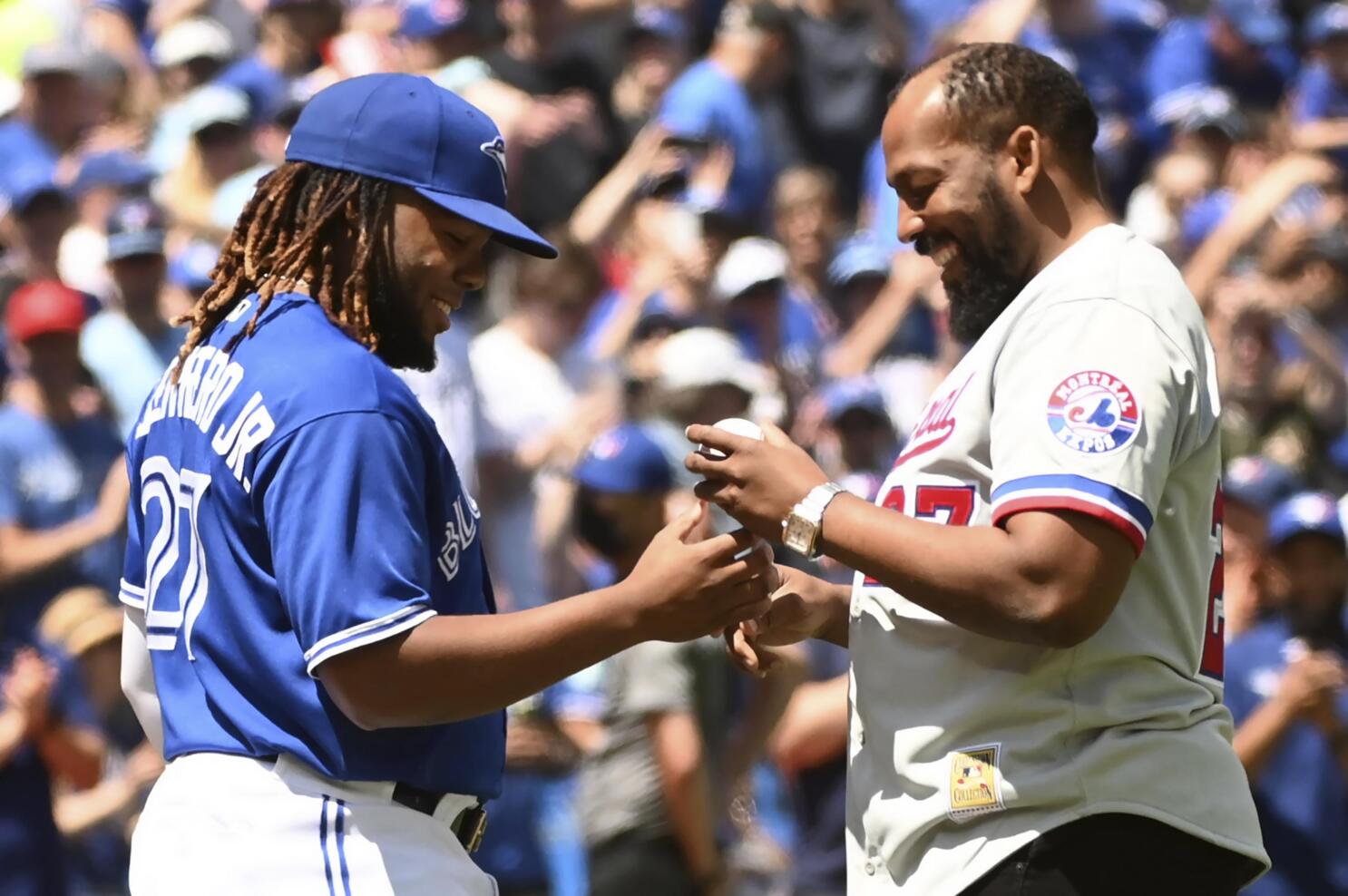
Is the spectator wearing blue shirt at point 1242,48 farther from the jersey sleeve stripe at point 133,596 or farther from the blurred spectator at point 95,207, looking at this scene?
the jersey sleeve stripe at point 133,596

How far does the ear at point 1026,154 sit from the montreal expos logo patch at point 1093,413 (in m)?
0.45

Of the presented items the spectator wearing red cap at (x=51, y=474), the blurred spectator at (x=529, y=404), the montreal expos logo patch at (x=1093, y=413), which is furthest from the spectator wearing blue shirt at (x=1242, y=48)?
the montreal expos logo patch at (x=1093, y=413)

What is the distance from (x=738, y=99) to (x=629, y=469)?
4640mm

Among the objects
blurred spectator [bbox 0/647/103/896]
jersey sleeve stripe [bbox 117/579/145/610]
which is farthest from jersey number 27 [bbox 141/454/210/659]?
blurred spectator [bbox 0/647/103/896]

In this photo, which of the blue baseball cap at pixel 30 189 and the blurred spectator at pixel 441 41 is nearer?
the blue baseball cap at pixel 30 189

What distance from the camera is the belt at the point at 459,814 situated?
130 inches

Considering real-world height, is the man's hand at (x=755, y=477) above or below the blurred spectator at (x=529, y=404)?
above

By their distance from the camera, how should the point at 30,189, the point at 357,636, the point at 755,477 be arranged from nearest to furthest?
the point at 357,636
the point at 755,477
the point at 30,189

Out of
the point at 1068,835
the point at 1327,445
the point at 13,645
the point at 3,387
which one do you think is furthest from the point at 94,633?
the point at 1327,445

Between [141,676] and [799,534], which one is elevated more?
[799,534]

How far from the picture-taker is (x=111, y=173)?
873cm

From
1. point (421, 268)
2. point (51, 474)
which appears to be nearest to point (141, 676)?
point (421, 268)

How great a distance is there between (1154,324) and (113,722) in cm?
467

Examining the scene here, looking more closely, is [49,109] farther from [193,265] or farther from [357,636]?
[357,636]
